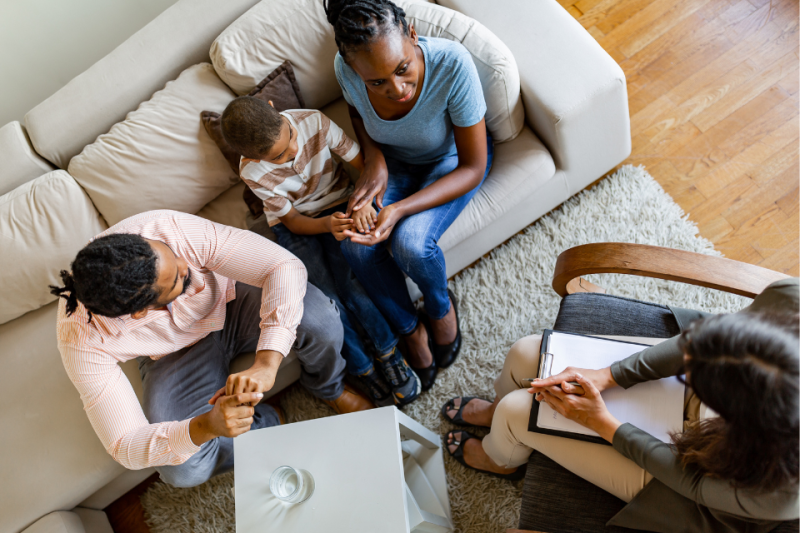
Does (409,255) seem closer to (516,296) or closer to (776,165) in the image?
(516,296)

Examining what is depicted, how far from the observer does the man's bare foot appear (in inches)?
69.8

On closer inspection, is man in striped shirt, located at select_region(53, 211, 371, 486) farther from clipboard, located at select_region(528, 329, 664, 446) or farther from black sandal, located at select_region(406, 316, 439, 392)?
clipboard, located at select_region(528, 329, 664, 446)

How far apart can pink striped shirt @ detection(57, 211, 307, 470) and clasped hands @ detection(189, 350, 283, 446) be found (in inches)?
2.3

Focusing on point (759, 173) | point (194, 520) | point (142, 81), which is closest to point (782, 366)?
point (759, 173)

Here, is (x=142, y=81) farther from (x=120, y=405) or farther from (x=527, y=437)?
(x=527, y=437)

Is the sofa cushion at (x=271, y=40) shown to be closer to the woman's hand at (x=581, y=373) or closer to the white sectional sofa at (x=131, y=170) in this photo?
the white sectional sofa at (x=131, y=170)

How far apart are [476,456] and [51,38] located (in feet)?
7.61

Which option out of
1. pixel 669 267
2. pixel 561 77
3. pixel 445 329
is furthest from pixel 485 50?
pixel 445 329

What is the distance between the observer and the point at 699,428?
1000 millimetres

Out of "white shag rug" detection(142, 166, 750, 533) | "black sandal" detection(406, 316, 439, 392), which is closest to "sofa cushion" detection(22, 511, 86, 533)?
"white shag rug" detection(142, 166, 750, 533)

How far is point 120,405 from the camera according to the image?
4.48 feet

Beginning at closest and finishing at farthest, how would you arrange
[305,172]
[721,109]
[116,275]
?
[116,275]
[305,172]
[721,109]

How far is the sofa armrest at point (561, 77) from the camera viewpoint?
1.51 m

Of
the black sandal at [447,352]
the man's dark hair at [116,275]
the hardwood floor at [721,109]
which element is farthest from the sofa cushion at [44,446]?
the hardwood floor at [721,109]
